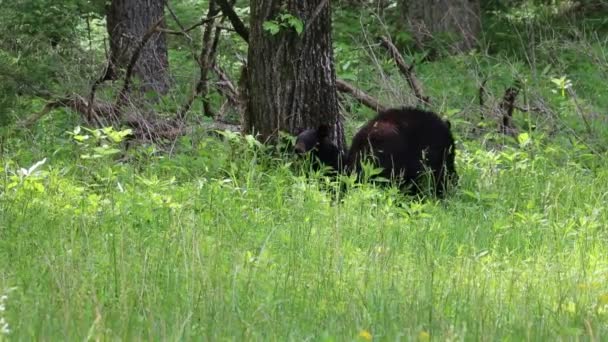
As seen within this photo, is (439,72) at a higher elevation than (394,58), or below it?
below

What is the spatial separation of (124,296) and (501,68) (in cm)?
937

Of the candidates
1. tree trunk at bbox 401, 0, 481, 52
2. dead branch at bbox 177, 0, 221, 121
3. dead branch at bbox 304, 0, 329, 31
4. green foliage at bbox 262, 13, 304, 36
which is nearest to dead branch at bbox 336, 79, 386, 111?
dead branch at bbox 177, 0, 221, 121

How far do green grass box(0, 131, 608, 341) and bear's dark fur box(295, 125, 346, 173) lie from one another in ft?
0.77

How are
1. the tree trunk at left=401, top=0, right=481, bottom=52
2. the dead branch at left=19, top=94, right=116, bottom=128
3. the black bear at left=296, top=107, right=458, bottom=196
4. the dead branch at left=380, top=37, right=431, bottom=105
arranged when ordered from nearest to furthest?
1. the black bear at left=296, top=107, right=458, bottom=196
2. the dead branch at left=19, top=94, right=116, bottom=128
3. the dead branch at left=380, top=37, right=431, bottom=105
4. the tree trunk at left=401, top=0, right=481, bottom=52

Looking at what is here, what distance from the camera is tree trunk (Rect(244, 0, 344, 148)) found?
748 centimetres

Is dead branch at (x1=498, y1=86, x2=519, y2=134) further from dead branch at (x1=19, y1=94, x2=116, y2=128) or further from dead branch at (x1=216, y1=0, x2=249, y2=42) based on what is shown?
dead branch at (x1=19, y1=94, x2=116, y2=128)

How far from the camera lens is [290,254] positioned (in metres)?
5.04

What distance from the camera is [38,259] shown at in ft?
15.0

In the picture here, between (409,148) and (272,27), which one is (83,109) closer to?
(272,27)

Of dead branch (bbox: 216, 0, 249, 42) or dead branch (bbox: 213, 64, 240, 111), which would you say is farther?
dead branch (bbox: 213, 64, 240, 111)

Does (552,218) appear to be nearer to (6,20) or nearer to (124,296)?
(124,296)

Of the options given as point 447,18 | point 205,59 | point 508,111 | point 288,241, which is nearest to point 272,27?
point 205,59

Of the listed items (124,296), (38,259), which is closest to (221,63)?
(38,259)

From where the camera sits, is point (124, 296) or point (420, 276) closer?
point (124, 296)
